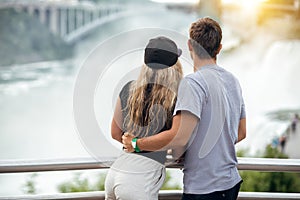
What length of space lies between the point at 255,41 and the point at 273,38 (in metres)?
0.34

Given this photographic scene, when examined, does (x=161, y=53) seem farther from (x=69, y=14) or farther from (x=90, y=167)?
(x=69, y=14)

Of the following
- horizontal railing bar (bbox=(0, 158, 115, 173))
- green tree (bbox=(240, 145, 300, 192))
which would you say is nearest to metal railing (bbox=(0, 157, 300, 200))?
horizontal railing bar (bbox=(0, 158, 115, 173))

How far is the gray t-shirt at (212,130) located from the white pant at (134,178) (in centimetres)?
8

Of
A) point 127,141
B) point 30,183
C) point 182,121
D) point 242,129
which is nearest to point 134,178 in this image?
point 127,141

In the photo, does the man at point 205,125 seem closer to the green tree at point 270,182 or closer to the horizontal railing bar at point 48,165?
the horizontal railing bar at point 48,165

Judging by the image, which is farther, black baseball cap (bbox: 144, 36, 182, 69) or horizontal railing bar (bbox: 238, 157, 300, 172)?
horizontal railing bar (bbox: 238, 157, 300, 172)

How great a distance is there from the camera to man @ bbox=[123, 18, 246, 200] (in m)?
1.07

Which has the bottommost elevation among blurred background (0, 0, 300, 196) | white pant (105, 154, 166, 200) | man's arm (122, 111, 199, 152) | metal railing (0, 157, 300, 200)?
blurred background (0, 0, 300, 196)

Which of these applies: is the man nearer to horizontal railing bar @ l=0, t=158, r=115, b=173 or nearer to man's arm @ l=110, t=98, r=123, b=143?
man's arm @ l=110, t=98, r=123, b=143

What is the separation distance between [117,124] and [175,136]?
0.51ft

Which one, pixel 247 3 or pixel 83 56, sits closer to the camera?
pixel 247 3

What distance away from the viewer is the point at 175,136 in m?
1.07

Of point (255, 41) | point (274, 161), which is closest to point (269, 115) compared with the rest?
point (255, 41)

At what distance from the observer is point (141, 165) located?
45.4 inches
